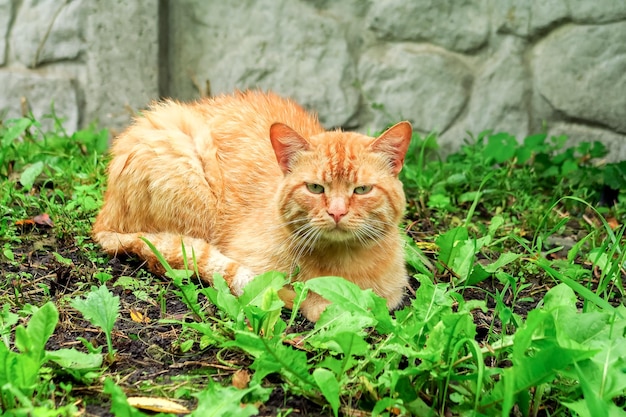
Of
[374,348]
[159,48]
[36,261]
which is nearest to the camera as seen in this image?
[374,348]

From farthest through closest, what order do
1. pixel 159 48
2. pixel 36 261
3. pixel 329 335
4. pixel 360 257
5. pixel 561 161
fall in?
pixel 159 48 < pixel 561 161 < pixel 36 261 < pixel 360 257 < pixel 329 335

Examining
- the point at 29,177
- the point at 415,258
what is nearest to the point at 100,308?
the point at 415,258

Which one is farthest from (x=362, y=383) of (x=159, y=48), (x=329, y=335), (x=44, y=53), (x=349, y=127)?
(x=44, y=53)

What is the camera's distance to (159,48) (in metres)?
5.55

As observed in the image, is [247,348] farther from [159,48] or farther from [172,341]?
[159,48]

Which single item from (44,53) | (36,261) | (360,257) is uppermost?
(44,53)

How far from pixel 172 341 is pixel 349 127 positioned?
3280 millimetres

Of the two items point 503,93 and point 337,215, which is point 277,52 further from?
point 337,215

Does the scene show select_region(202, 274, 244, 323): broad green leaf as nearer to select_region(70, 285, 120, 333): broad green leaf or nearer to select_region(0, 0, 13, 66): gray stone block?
select_region(70, 285, 120, 333): broad green leaf

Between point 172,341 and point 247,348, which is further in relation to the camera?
point 172,341

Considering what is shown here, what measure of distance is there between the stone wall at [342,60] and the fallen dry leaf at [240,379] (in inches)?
131

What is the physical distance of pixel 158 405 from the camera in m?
2.17

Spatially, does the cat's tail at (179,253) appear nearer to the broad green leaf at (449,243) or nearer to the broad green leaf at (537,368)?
the broad green leaf at (449,243)

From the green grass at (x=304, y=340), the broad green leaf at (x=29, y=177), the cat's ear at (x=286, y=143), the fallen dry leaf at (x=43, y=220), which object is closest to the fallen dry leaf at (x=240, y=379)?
the green grass at (x=304, y=340)
